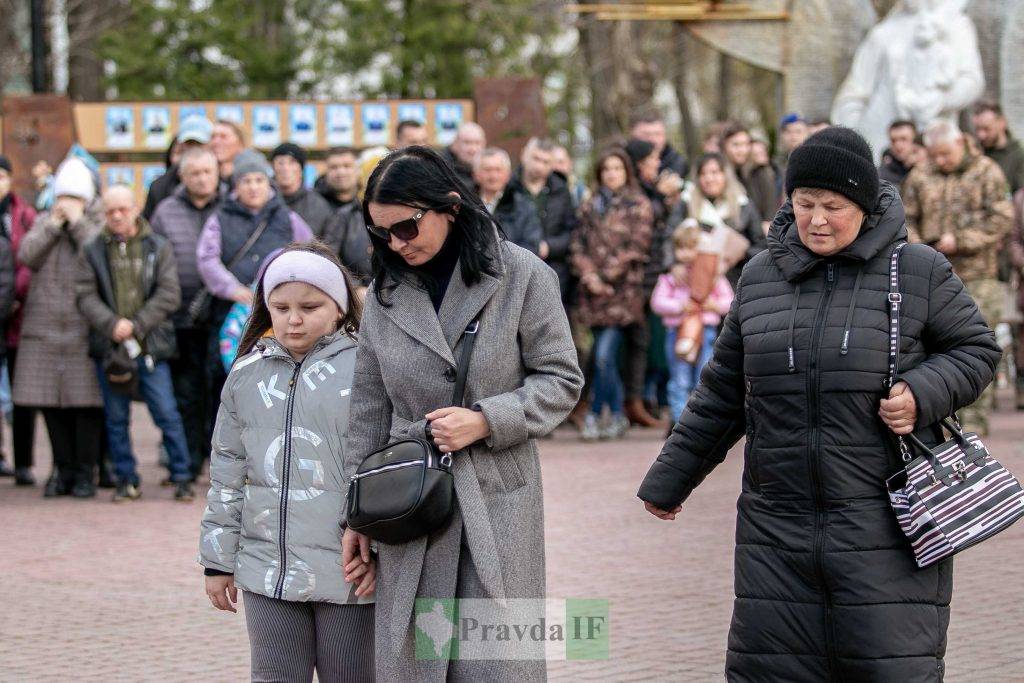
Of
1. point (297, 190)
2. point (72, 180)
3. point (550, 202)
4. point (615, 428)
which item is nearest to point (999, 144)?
point (550, 202)

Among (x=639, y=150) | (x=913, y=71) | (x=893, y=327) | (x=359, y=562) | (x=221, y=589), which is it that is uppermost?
(x=913, y=71)

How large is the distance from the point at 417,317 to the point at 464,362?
0.54 ft

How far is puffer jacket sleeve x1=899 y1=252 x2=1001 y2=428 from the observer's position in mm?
4316

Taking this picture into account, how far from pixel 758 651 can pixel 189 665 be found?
2.86 meters

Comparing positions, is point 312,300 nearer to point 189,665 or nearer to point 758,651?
point 758,651

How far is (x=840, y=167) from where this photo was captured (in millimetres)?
4441

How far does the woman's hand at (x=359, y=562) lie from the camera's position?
14.6 ft

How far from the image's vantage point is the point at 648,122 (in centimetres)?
1492

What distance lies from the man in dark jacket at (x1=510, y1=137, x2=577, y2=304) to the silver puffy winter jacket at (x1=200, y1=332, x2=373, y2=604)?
339 inches

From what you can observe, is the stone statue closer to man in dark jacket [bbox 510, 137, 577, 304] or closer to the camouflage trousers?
man in dark jacket [bbox 510, 137, 577, 304]

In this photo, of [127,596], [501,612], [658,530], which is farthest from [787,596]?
[658,530]

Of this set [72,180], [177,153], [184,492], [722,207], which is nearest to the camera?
[184,492]

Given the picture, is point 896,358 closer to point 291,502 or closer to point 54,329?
point 291,502

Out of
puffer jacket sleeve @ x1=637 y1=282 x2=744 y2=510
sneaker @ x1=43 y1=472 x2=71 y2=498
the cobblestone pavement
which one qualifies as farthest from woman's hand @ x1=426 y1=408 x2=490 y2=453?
sneaker @ x1=43 y1=472 x2=71 y2=498
